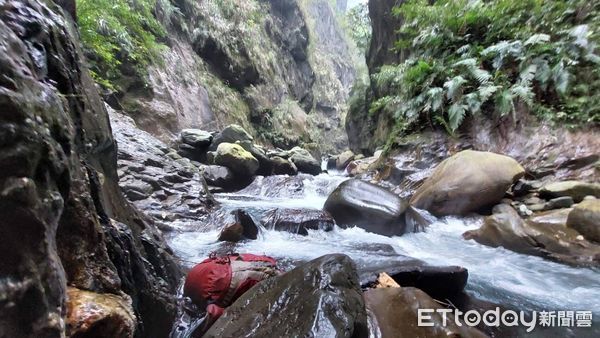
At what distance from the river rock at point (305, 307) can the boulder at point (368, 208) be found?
113 inches

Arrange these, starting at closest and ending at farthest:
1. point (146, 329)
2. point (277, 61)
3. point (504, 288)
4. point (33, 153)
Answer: point (33, 153), point (146, 329), point (504, 288), point (277, 61)

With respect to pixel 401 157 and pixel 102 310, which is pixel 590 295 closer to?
pixel 102 310

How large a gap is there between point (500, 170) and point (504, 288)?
240 centimetres

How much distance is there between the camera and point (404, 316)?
6.11 feet

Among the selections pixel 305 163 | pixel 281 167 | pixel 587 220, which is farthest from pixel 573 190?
pixel 305 163

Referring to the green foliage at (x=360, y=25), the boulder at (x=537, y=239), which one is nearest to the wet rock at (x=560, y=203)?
the boulder at (x=537, y=239)

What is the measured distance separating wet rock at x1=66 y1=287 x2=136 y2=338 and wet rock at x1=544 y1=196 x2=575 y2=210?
4.99m

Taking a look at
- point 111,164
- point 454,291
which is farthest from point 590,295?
point 111,164

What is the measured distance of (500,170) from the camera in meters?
4.79

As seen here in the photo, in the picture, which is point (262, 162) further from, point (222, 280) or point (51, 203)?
point (51, 203)

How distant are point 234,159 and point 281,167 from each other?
2282 millimetres

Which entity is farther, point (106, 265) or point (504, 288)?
point (504, 288)

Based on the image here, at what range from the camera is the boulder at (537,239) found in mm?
3350

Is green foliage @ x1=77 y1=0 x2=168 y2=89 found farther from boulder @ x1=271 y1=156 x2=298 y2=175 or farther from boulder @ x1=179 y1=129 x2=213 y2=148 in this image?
A: boulder @ x1=271 y1=156 x2=298 y2=175
